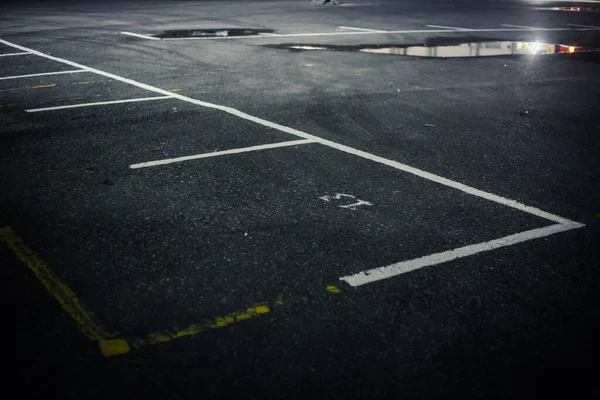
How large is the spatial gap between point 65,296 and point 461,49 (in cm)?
1232

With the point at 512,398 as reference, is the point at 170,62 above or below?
above

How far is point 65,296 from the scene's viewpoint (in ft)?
12.5

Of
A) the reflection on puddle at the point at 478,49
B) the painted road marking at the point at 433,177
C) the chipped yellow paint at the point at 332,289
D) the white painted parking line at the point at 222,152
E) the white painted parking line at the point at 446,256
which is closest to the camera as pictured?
the chipped yellow paint at the point at 332,289

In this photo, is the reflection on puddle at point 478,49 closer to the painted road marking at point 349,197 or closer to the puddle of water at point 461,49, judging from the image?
the puddle of water at point 461,49

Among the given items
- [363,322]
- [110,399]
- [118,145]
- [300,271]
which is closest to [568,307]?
[363,322]

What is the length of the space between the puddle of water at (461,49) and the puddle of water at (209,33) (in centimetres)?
275

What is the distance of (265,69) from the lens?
37.5 ft

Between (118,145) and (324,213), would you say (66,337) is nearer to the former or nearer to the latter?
(324,213)

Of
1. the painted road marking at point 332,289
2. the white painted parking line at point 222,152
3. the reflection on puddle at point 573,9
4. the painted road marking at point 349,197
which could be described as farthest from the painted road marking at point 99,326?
the reflection on puddle at point 573,9

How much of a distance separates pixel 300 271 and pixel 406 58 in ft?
31.2

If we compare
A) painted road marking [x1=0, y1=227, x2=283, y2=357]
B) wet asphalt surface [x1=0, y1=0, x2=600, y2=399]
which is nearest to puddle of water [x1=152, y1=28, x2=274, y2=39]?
wet asphalt surface [x1=0, y1=0, x2=600, y2=399]

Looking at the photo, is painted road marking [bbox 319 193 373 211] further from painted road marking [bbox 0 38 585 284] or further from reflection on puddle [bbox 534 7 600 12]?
reflection on puddle [bbox 534 7 600 12]

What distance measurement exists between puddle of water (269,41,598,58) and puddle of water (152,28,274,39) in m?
2.75

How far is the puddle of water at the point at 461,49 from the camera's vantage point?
1345 centimetres
